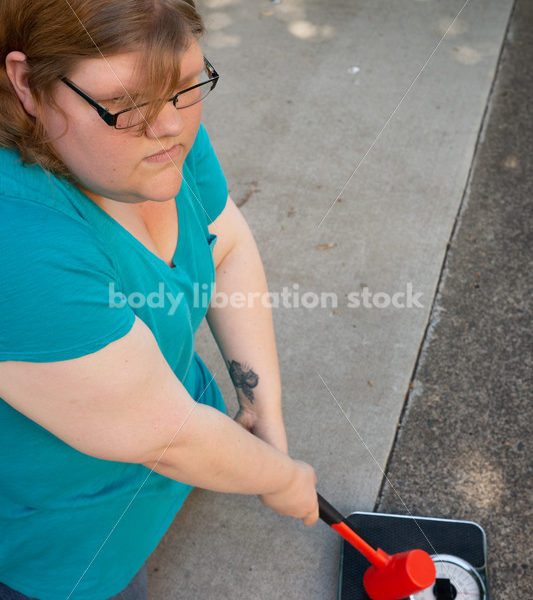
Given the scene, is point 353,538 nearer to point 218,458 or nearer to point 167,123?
point 218,458

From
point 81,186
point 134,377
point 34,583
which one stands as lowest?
point 34,583

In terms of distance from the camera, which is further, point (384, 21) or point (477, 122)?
point (384, 21)

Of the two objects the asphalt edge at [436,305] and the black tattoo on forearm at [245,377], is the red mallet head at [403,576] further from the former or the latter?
the black tattoo on forearm at [245,377]

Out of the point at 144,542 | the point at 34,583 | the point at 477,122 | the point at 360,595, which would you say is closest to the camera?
the point at 34,583

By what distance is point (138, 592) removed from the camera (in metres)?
1.55

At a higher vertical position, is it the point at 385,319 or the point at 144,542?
the point at 144,542

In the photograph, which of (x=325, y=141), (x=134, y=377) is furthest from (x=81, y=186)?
(x=325, y=141)

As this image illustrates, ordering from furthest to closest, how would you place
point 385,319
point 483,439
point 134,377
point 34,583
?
point 385,319, point 483,439, point 34,583, point 134,377

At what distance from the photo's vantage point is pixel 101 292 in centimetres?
94

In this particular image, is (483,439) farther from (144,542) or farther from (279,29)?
(279,29)

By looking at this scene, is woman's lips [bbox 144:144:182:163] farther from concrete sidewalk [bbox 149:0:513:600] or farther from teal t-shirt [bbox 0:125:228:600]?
concrete sidewalk [bbox 149:0:513:600]

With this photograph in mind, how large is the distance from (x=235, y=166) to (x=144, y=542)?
85.4 inches

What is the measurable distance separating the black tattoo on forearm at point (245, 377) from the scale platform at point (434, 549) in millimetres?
493

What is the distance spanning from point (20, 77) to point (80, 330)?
1.24ft
